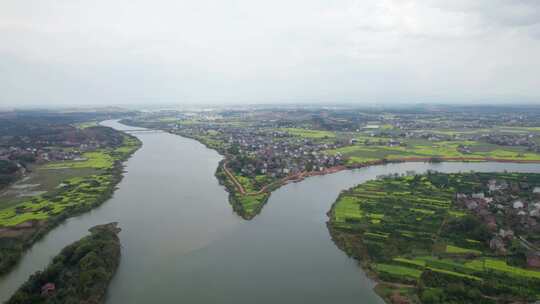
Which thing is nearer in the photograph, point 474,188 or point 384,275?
point 384,275

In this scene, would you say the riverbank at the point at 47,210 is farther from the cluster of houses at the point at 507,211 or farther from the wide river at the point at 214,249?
the cluster of houses at the point at 507,211

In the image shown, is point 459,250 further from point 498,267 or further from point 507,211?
point 507,211

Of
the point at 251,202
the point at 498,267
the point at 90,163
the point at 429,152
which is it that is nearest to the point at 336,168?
the point at 251,202

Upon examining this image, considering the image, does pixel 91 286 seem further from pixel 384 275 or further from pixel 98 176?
pixel 98 176

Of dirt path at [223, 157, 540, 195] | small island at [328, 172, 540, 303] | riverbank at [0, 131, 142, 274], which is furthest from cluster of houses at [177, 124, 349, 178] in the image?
riverbank at [0, 131, 142, 274]

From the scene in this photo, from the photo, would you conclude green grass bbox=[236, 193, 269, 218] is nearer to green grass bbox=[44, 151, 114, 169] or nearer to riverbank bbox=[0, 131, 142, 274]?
riverbank bbox=[0, 131, 142, 274]

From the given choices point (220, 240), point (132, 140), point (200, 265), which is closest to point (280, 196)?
point (220, 240)

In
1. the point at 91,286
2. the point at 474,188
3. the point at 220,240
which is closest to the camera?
the point at 91,286
